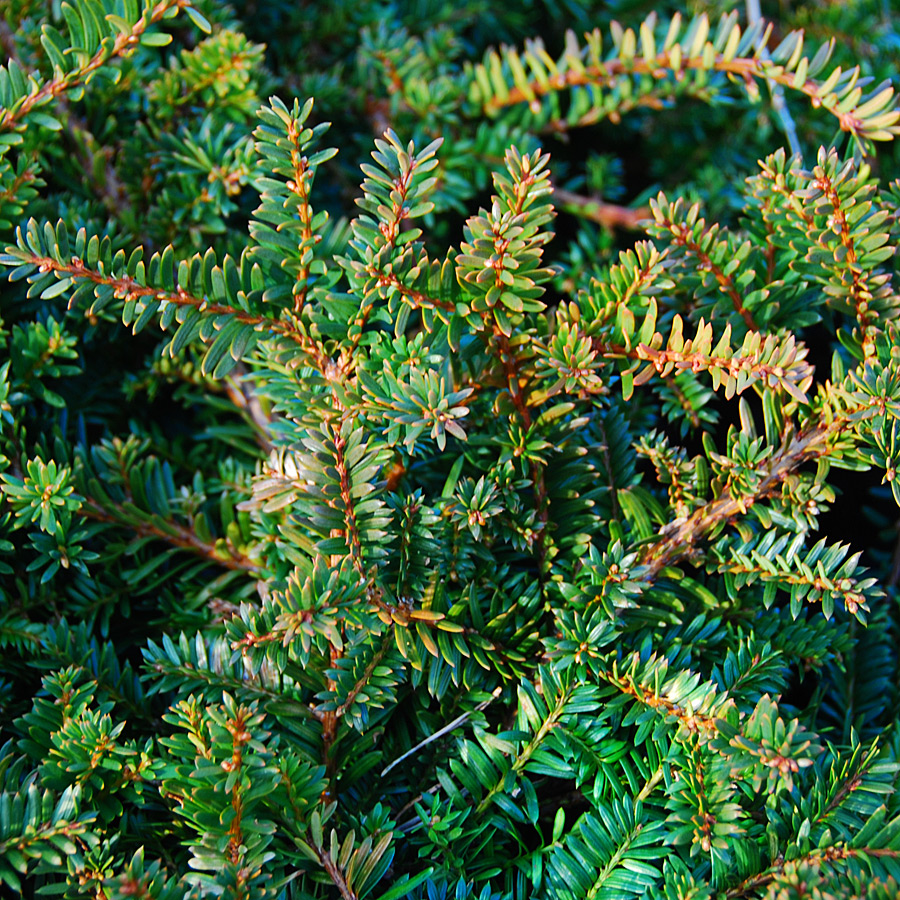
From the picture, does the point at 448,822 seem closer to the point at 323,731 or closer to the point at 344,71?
the point at 323,731

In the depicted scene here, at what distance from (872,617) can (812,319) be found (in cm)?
31

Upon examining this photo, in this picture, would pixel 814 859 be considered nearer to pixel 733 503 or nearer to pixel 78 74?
pixel 733 503

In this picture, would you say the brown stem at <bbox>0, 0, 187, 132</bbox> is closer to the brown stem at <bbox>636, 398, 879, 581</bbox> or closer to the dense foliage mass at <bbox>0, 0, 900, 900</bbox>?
the dense foliage mass at <bbox>0, 0, 900, 900</bbox>

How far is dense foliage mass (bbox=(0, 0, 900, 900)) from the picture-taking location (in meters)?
0.62

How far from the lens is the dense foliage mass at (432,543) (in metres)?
0.62

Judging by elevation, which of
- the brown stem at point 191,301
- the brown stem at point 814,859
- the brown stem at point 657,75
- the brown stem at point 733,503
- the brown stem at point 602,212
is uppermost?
the brown stem at point 657,75

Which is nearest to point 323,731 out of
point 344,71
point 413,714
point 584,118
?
point 413,714

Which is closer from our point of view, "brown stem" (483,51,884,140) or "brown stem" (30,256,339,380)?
"brown stem" (30,256,339,380)

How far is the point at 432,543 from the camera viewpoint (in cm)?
69

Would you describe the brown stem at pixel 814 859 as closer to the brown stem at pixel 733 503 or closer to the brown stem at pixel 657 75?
the brown stem at pixel 733 503

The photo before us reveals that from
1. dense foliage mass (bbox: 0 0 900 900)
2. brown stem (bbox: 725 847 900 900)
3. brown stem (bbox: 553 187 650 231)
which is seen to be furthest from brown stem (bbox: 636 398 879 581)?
brown stem (bbox: 553 187 650 231)

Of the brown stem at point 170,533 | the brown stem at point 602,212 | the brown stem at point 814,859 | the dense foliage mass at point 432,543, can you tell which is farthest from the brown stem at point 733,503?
the brown stem at point 602,212

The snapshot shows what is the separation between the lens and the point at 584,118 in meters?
1.12

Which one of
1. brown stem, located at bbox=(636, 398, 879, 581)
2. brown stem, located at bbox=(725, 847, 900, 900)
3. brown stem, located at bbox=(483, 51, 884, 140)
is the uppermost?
brown stem, located at bbox=(483, 51, 884, 140)
